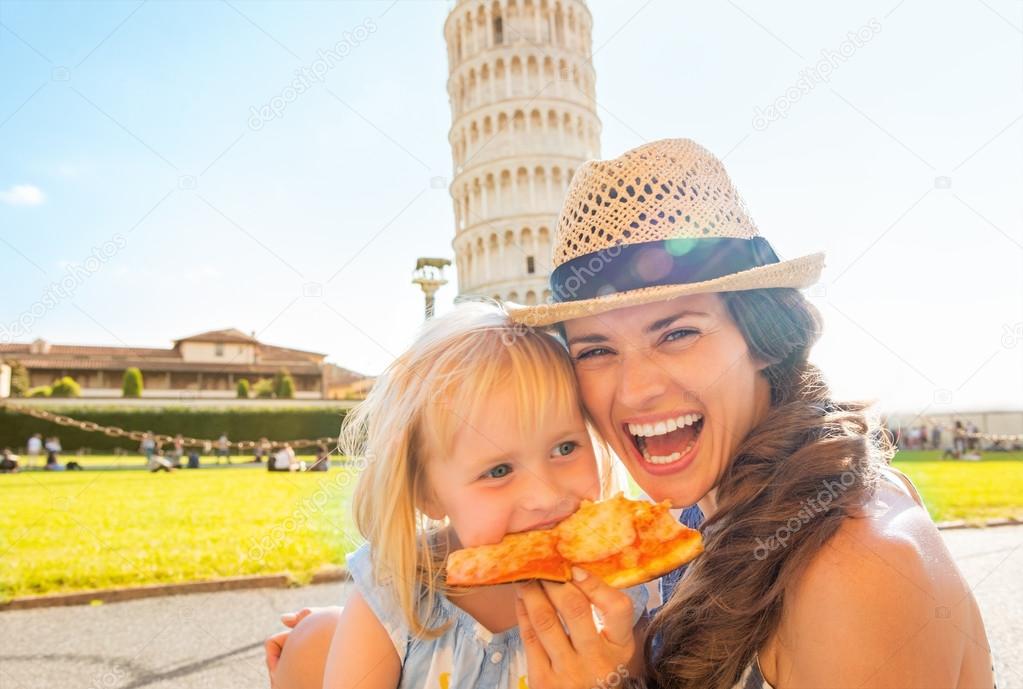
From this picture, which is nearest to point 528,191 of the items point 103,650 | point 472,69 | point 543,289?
point 543,289

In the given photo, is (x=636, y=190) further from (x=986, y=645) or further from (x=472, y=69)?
(x=472, y=69)

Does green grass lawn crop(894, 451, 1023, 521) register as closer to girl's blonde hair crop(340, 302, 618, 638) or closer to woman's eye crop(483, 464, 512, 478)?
girl's blonde hair crop(340, 302, 618, 638)

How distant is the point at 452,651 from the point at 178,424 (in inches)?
1176

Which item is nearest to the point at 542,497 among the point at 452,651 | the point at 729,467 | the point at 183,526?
the point at 729,467

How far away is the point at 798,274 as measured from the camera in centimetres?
153

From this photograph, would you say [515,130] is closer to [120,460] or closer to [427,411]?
[120,460]

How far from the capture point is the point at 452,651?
1727 millimetres

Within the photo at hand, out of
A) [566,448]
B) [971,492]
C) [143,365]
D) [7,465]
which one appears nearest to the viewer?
[566,448]

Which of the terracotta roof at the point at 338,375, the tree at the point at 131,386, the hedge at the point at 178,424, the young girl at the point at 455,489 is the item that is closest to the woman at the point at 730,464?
the young girl at the point at 455,489

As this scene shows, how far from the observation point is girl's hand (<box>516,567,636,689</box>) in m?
1.38

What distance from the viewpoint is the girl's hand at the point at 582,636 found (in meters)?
1.38

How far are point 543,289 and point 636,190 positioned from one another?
34.0 m

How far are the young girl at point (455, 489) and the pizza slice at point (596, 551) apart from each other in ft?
0.33

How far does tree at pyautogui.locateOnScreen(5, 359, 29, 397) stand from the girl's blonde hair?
4156 cm
